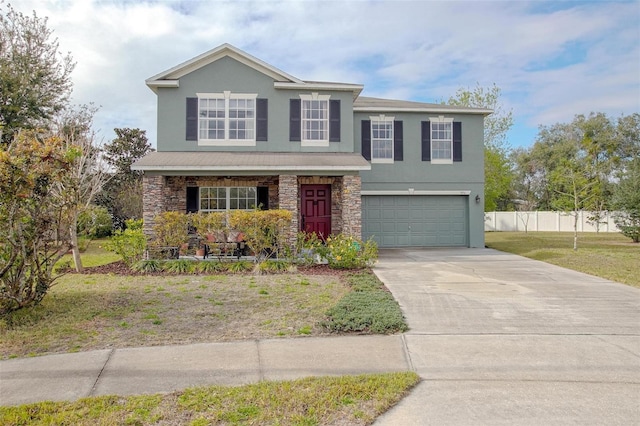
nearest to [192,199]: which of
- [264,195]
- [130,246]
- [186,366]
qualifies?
[264,195]

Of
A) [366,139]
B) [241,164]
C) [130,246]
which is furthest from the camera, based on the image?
[366,139]

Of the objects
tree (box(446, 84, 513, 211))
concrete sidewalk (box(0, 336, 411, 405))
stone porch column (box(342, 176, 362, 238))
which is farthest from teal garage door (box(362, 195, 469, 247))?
concrete sidewalk (box(0, 336, 411, 405))

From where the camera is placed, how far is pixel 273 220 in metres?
11.9

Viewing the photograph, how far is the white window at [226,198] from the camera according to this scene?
15.5 m

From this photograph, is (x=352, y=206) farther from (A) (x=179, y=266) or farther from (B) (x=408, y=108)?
(B) (x=408, y=108)

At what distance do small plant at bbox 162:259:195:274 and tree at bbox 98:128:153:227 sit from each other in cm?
1372

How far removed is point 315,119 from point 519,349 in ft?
38.3

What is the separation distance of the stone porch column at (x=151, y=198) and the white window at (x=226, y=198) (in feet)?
6.69

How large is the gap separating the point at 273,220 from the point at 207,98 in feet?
19.8

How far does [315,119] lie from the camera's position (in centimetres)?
1572

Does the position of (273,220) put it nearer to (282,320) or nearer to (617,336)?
(282,320)

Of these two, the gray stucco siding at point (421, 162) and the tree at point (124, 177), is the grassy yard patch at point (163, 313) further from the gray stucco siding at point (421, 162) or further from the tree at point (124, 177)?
the tree at point (124, 177)

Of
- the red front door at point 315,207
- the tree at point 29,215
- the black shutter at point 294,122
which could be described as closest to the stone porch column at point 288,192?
the red front door at point 315,207

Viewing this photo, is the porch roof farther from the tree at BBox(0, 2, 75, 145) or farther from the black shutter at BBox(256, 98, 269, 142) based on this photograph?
the tree at BBox(0, 2, 75, 145)
